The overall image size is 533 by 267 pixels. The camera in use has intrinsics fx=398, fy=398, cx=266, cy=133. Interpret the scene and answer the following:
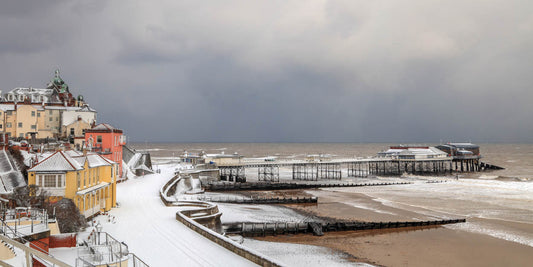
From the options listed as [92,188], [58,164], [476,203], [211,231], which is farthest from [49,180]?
[476,203]

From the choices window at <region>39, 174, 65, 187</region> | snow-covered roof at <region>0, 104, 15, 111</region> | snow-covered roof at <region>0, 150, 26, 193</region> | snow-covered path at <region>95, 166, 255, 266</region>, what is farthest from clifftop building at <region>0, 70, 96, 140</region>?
window at <region>39, 174, 65, 187</region>

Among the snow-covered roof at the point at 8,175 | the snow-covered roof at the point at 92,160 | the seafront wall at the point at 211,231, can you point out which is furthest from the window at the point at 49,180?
the seafront wall at the point at 211,231

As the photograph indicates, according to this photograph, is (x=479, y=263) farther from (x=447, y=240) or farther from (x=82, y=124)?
(x=82, y=124)

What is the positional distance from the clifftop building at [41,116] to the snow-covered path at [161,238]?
2941 centimetres

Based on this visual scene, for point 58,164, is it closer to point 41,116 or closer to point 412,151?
point 41,116

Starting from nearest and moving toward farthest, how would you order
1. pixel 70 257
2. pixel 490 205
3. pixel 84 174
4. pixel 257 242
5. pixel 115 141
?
1. pixel 70 257
2. pixel 84 174
3. pixel 257 242
4. pixel 490 205
5. pixel 115 141

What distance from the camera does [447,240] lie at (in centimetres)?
3061

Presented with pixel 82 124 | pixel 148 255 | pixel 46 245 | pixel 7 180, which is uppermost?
pixel 82 124

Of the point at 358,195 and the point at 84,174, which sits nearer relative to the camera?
the point at 84,174

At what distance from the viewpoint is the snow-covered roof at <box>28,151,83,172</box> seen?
24.5 metres

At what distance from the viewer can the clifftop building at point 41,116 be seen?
5534 cm

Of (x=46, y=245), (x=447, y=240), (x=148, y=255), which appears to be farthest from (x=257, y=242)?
(x=46, y=245)

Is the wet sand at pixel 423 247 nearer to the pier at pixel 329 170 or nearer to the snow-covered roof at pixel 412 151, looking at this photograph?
the pier at pixel 329 170

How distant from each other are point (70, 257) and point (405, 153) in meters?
94.5
